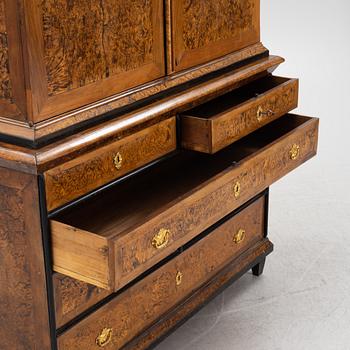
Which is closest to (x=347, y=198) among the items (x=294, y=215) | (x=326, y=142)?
(x=294, y=215)

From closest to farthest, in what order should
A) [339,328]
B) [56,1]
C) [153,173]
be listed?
[56,1] < [153,173] < [339,328]

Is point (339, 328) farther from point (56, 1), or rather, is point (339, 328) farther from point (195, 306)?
point (56, 1)

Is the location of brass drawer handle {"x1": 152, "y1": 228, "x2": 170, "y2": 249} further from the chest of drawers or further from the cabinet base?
the cabinet base

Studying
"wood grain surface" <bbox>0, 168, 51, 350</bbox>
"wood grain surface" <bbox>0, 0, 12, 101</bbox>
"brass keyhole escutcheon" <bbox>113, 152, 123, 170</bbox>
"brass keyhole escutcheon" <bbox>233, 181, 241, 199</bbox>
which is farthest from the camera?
"brass keyhole escutcheon" <bbox>233, 181, 241, 199</bbox>

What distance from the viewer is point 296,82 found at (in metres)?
2.94

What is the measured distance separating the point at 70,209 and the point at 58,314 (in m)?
0.25

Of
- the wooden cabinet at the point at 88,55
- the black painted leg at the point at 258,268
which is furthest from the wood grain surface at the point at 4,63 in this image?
the black painted leg at the point at 258,268

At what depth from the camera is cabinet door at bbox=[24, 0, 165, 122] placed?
2.12 meters

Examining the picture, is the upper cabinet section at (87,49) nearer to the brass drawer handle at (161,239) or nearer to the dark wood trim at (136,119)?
the dark wood trim at (136,119)

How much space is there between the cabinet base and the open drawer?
0.36 metres

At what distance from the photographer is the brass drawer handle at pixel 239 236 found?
9.84ft

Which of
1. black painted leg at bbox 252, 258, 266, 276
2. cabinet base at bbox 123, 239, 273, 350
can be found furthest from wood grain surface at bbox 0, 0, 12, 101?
black painted leg at bbox 252, 258, 266, 276

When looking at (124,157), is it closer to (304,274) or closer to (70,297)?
(70,297)

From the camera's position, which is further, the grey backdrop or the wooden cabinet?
the grey backdrop
